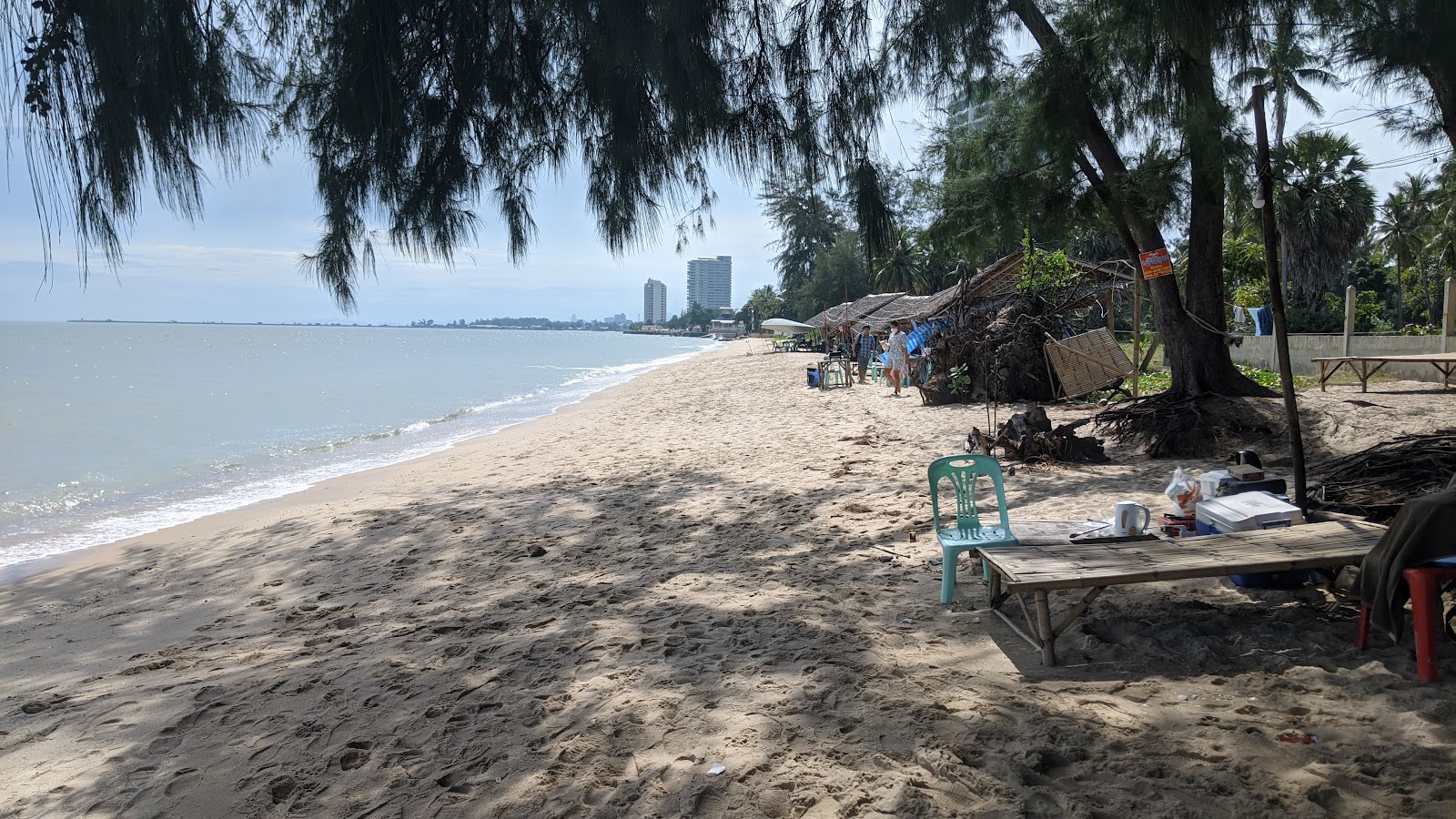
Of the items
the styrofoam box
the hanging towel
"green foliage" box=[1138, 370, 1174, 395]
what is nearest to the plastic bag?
the styrofoam box

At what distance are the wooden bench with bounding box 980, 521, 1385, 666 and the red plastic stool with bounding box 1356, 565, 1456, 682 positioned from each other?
1.32 ft

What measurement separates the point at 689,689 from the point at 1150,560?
6.38ft

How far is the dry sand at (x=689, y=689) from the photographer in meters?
2.62

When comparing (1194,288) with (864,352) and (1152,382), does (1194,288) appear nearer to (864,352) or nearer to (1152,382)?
(1152,382)

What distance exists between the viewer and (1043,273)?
571 inches

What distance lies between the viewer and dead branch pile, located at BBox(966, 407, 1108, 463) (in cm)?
805

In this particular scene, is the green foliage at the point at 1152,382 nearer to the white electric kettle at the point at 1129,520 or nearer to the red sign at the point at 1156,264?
the red sign at the point at 1156,264

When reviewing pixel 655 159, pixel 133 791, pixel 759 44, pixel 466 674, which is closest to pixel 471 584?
pixel 466 674

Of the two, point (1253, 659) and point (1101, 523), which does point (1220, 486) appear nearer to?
point (1101, 523)

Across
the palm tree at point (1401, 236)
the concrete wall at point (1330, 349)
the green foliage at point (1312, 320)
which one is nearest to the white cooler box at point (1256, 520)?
the concrete wall at point (1330, 349)

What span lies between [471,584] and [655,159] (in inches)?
120

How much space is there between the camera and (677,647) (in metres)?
3.91

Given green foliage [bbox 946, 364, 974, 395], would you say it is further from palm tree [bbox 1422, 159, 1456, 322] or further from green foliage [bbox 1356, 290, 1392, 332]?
green foliage [bbox 1356, 290, 1392, 332]

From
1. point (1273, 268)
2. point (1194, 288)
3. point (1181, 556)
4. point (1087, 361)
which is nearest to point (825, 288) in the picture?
point (1087, 361)
